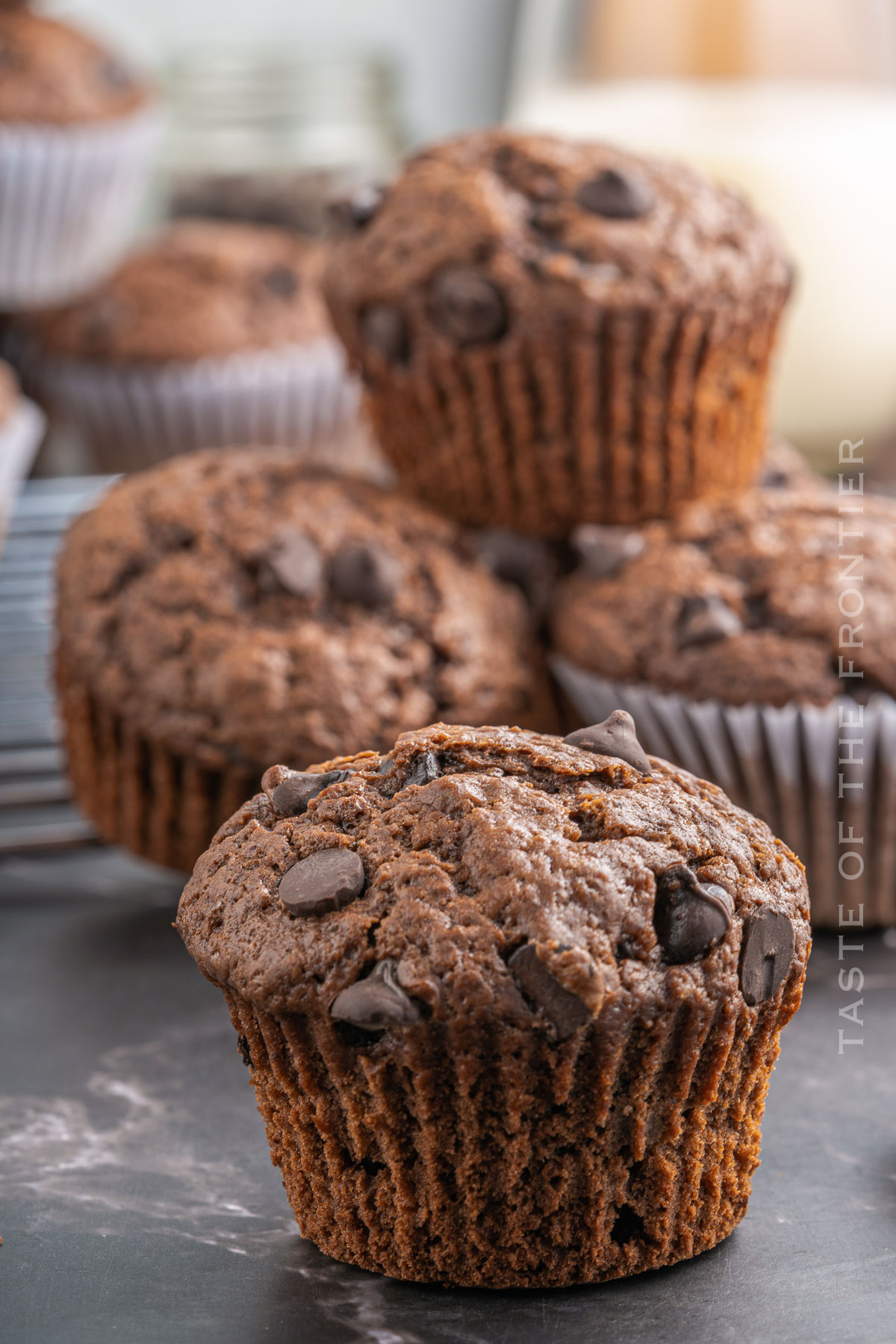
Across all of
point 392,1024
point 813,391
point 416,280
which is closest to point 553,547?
point 416,280

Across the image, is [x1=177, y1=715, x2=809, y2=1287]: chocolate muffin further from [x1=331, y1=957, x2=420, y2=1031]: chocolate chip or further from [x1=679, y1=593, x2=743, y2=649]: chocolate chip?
[x1=679, y1=593, x2=743, y2=649]: chocolate chip

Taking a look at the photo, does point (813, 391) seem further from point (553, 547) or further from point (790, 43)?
point (553, 547)

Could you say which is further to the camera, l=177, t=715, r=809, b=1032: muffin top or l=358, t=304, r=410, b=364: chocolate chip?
l=358, t=304, r=410, b=364: chocolate chip

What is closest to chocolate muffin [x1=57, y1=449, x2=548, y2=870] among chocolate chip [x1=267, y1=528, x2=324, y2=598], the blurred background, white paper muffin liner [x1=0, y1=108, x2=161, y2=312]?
chocolate chip [x1=267, y1=528, x2=324, y2=598]

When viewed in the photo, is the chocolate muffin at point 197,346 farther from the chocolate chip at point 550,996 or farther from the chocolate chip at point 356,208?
the chocolate chip at point 550,996

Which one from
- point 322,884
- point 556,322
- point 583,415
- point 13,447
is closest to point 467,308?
point 556,322

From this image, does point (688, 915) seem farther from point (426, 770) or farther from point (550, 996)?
point (426, 770)

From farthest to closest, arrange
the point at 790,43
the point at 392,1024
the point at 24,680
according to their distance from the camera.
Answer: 1. the point at 790,43
2. the point at 24,680
3. the point at 392,1024
